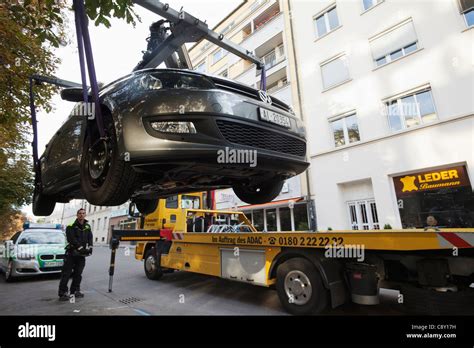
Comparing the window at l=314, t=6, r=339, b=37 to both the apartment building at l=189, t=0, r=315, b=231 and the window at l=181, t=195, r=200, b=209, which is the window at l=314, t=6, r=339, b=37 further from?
the window at l=181, t=195, r=200, b=209

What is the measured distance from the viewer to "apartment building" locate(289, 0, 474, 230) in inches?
342

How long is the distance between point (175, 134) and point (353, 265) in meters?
2.96

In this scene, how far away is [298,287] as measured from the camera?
394cm

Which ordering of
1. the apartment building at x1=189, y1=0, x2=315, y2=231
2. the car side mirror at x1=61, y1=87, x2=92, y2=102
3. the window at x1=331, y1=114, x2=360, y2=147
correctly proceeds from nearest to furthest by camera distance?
the car side mirror at x1=61, y1=87, x2=92, y2=102 → the window at x1=331, y1=114, x2=360, y2=147 → the apartment building at x1=189, y1=0, x2=315, y2=231

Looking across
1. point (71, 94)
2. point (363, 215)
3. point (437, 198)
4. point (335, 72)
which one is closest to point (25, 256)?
point (71, 94)

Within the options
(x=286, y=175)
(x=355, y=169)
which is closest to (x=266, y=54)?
(x=355, y=169)

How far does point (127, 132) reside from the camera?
212 cm

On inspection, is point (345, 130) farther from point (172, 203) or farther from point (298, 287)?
point (298, 287)

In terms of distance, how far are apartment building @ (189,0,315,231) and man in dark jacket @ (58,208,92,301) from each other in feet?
23.0

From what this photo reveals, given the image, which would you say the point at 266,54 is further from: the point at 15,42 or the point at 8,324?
the point at 8,324

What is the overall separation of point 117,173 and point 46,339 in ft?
4.83

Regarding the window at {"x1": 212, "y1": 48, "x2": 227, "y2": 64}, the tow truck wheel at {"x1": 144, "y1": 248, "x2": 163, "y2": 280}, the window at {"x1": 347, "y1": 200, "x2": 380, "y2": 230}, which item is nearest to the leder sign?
the window at {"x1": 347, "y1": 200, "x2": 380, "y2": 230}

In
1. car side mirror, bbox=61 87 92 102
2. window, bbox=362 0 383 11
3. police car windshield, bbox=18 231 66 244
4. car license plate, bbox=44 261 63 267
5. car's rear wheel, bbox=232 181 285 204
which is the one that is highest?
window, bbox=362 0 383 11

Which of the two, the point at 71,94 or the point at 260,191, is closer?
the point at 71,94
